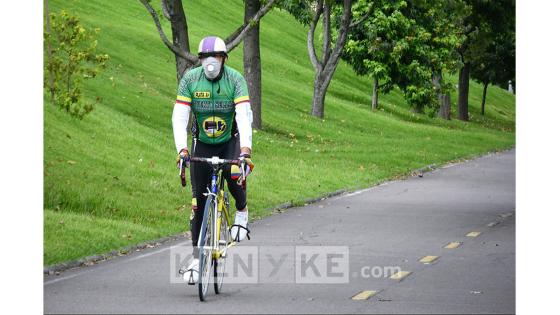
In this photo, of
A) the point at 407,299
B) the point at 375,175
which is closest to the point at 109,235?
the point at 407,299

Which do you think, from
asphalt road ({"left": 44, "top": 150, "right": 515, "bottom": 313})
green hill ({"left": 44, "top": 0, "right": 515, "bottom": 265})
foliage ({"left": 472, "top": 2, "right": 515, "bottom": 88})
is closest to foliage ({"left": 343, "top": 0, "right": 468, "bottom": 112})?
green hill ({"left": 44, "top": 0, "right": 515, "bottom": 265})

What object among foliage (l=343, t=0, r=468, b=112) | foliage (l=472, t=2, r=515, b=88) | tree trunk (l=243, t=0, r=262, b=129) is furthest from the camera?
foliage (l=472, t=2, r=515, b=88)

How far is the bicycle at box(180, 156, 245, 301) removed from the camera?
34.3ft

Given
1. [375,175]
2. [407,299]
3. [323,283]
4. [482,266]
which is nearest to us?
[407,299]

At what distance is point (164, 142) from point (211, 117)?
1740cm

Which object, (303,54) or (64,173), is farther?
(303,54)

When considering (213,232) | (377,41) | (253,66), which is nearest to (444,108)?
(377,41)

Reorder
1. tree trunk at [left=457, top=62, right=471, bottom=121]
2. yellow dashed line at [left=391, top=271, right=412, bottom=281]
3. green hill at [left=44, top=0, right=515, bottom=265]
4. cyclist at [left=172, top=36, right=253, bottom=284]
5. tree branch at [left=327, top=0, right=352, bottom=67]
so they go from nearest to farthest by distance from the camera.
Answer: cyclist at [left=172, top=36, right=253, bottom=284] → yellow dashed line at [left=391, top=271, right=412, bottom=281] → green hill at [left=44, top=0, right=515, bottom=265] → tree branch at [left=327, top=0, right=352, bottom=67] → tree trunk at [left=457, top=62, right=471, bottom=121]

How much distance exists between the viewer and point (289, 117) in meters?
44.3

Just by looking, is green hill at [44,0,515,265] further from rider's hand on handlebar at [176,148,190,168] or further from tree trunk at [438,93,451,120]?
rider's hand on handlebar at [176,148,190,168]

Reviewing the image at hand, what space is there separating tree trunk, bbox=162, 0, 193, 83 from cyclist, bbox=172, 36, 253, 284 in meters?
17.9

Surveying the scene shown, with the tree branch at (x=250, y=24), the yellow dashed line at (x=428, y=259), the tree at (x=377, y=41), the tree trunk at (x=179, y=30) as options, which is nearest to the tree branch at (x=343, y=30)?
the tree branch at (x=250, y=24)
